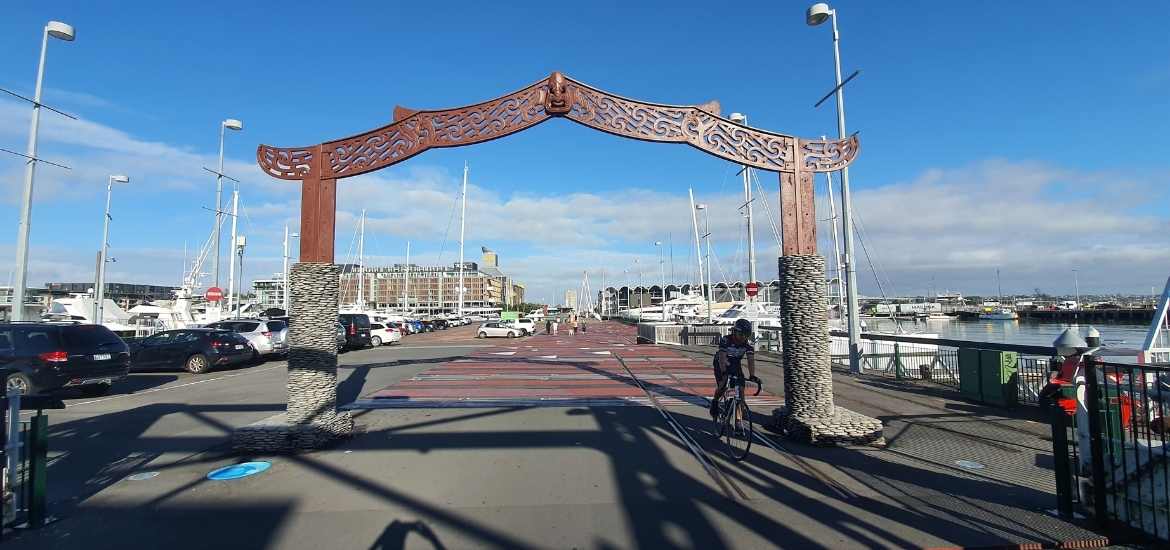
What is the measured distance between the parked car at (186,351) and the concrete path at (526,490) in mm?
8557

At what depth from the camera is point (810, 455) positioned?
24.3ft

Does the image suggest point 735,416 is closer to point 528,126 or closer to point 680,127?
point 680,127

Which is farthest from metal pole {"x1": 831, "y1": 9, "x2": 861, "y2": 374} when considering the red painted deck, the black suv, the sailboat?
the sailboat

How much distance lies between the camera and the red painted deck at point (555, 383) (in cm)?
1173

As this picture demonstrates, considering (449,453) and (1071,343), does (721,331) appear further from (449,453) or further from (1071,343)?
(449,453)

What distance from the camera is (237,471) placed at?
6.83m

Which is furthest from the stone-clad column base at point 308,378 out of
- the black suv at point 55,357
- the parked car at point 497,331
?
the parked car at point 497,331

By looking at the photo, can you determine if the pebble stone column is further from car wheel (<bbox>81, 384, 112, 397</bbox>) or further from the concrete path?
car wheel (<bbox>81, 384, 112, 397</bbox>)

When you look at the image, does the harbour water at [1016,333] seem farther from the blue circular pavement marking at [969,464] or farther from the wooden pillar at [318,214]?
the wooden pillar at [318,214]

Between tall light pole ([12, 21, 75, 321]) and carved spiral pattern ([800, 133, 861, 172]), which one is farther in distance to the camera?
tall light pole ([12, 21, 75, 321])

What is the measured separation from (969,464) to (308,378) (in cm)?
848

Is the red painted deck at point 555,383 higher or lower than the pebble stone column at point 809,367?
lower

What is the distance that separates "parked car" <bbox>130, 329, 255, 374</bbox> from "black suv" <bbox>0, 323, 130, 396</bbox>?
5.02m

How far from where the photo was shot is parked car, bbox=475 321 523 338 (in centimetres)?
3941
